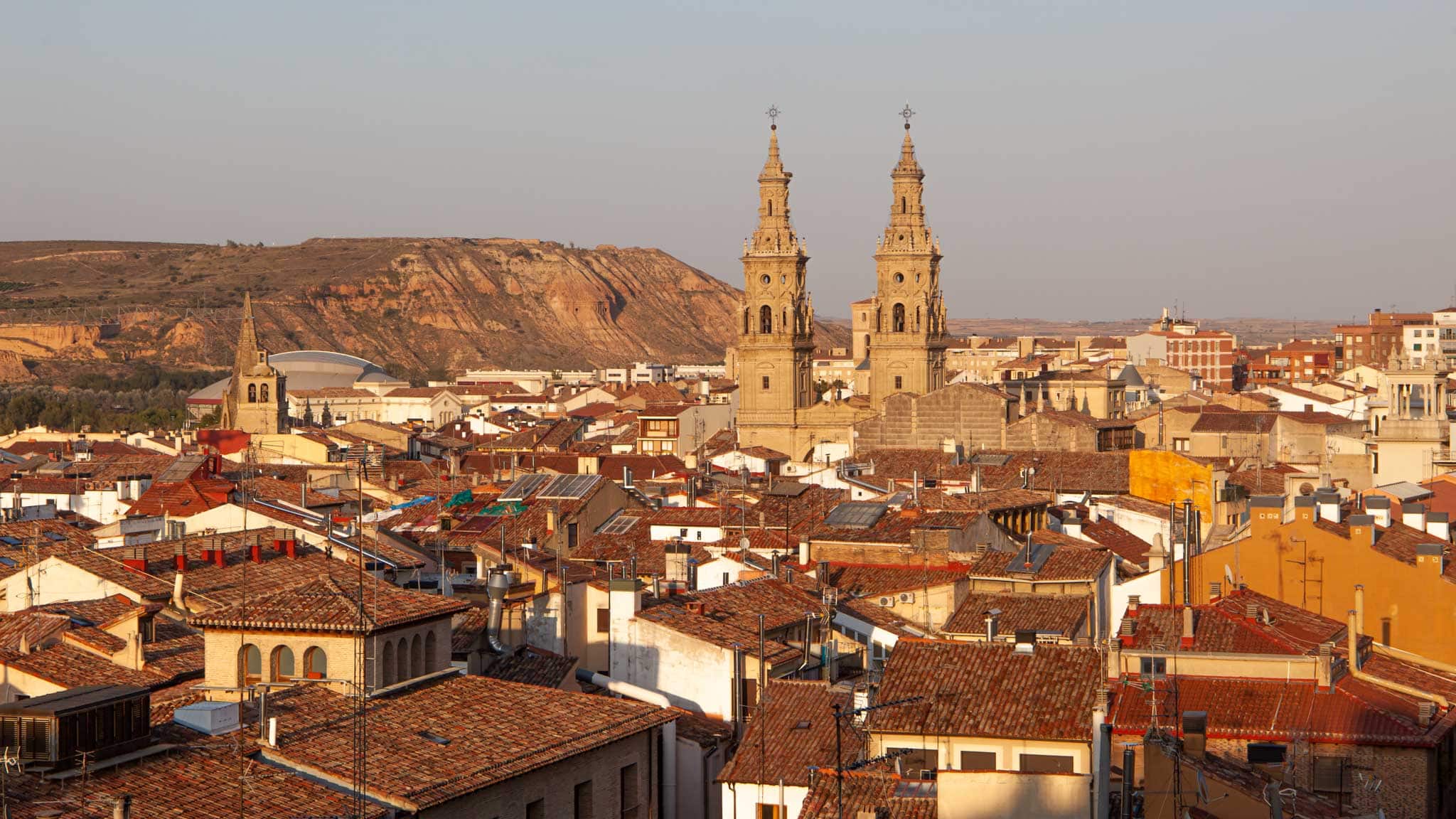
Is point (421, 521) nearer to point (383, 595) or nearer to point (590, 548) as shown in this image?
point (590, 548)

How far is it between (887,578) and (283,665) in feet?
42.3

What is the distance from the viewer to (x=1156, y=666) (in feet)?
63.7

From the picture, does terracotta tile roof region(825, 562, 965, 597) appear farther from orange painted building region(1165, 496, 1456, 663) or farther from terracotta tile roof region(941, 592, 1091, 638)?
orange painted building region(1165, 496, 1456, 663)

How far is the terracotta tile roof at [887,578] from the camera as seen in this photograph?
2647cm

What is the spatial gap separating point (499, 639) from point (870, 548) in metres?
10.1

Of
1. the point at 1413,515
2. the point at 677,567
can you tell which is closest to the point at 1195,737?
the point at 677,567

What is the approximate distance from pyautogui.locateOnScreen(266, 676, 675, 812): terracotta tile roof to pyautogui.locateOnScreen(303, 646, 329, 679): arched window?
243 mm

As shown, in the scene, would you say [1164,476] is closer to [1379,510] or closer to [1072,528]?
[1072,528]

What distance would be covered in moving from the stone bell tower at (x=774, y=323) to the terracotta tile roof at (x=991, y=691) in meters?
61.7

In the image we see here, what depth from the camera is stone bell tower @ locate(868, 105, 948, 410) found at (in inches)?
3204

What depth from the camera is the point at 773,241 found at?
81.8 metres

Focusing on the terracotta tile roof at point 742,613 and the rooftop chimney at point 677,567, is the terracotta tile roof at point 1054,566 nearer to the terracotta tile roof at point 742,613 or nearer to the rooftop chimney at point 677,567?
the terracotta tile roof at point 742,613

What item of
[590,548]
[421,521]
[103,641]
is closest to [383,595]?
[103,641]

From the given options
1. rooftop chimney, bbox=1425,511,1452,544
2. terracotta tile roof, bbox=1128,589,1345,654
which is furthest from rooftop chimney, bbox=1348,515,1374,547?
rooftop chimney, bbox=1425,511,1452,544
